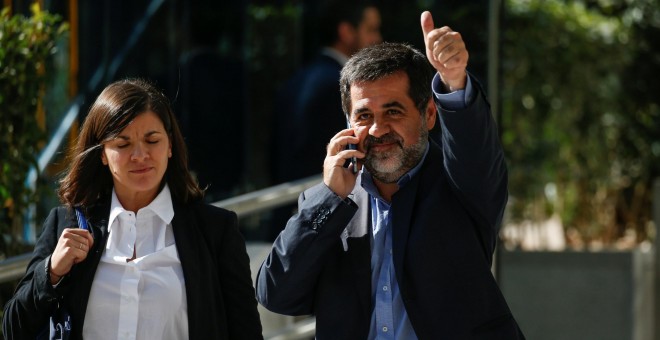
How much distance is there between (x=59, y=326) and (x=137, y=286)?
0.24 meters

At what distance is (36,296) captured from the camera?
136 inches

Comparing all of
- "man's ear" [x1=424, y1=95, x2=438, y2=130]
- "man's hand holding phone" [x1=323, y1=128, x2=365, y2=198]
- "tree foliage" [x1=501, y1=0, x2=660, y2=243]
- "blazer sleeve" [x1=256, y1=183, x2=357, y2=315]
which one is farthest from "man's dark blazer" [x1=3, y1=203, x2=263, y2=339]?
"tree foliage" [x1=501, y1=0, x2=660, y2=243]

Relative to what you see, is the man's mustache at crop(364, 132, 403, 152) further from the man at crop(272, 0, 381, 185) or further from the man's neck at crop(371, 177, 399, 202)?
the man at crop(272, 0, 381, 185)

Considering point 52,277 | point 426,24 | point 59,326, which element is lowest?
point 59,326

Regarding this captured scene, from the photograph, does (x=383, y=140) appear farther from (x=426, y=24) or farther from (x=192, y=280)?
(x=192, y=280)

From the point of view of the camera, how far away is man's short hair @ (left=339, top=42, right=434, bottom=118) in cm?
336

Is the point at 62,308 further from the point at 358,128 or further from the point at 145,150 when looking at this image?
the point at 358,128

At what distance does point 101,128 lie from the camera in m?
3.61

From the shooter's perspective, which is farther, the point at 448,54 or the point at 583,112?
the point at 583,112

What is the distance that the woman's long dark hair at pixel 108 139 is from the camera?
3588mm

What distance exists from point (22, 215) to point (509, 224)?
4.99 meters

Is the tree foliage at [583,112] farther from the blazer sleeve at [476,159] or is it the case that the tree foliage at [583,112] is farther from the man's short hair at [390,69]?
the blazer sleeve at [476,159]

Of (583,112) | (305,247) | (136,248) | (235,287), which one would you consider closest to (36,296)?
(136,248)

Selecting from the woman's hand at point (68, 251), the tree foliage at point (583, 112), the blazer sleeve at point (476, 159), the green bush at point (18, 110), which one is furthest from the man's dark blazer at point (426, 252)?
the tree foliage at point (583, 112)
